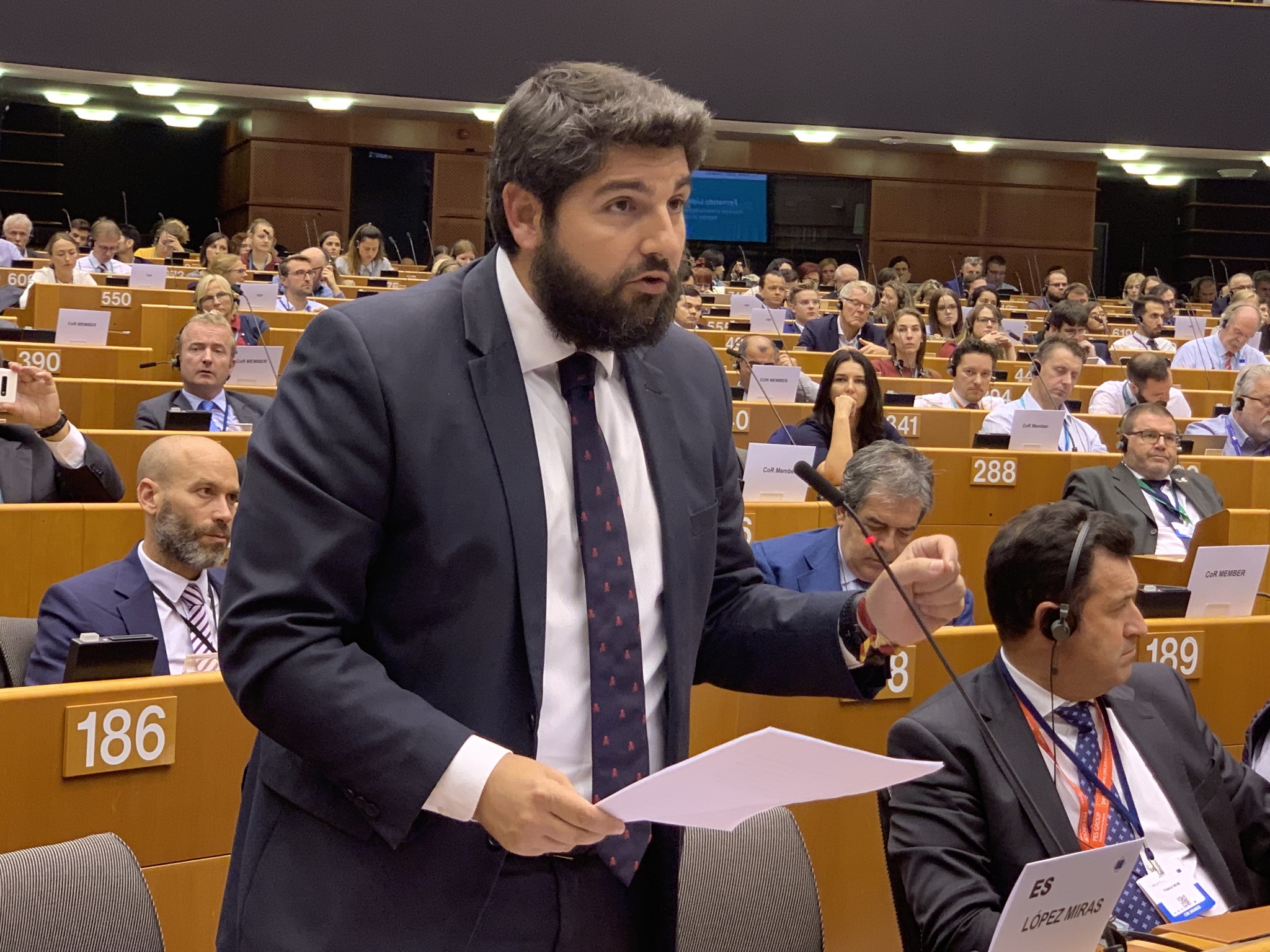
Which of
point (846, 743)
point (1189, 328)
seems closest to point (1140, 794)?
point (846, 743)

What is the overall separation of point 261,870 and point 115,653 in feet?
4.45

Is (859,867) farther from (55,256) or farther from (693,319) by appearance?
(55,256)

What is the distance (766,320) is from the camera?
10.3 meters

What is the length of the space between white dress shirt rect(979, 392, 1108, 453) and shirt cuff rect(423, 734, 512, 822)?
547cm

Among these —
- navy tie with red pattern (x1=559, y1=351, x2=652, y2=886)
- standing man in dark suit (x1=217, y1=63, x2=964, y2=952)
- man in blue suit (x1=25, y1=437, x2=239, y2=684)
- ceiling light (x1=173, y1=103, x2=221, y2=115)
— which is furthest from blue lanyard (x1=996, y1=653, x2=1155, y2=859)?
ceiling light (x1=173, y1=103, x2=221, y2=115)

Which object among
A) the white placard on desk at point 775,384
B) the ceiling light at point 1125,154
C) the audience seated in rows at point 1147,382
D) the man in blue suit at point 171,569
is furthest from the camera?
the ceiling light at point 1125,154

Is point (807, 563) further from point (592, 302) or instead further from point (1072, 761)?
point (592, 302)

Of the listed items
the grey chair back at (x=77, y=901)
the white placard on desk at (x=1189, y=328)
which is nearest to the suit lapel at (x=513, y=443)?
the grey chair back at (x=77, y=901)

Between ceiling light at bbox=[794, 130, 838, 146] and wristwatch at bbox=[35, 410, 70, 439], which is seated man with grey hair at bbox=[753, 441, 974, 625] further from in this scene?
ceiling light at bbox=[794, 130, 838, 146]

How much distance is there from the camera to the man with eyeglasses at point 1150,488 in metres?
5.29

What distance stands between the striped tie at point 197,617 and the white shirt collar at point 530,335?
2040 millimetres

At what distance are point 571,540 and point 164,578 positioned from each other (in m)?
2.12

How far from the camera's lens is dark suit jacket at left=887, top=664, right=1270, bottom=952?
1.97m

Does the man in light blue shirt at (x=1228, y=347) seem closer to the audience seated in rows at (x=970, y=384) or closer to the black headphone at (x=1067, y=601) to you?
the audience seated in rows at (x=970, y=384)
